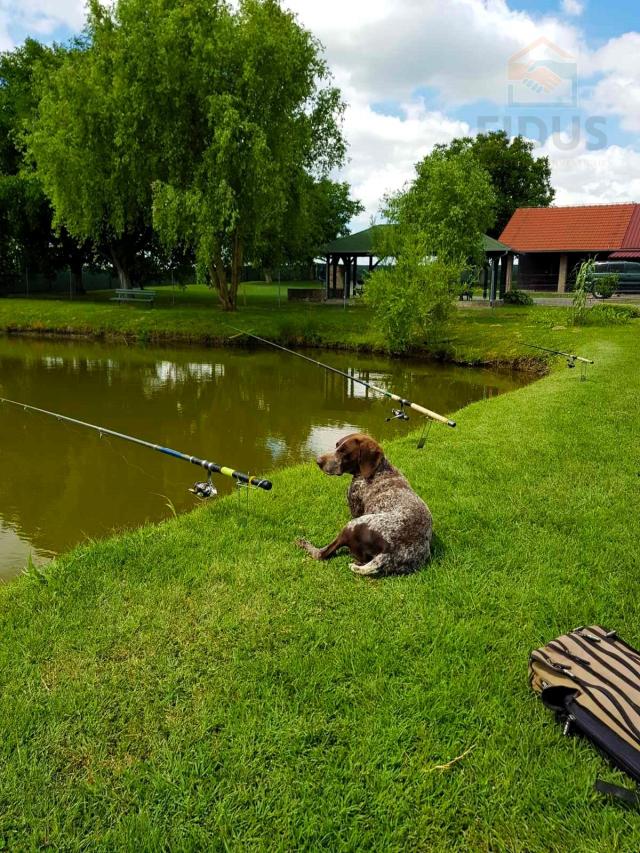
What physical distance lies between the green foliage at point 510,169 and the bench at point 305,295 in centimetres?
2225

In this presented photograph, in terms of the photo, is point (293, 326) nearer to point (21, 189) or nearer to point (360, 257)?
point (360, 257)

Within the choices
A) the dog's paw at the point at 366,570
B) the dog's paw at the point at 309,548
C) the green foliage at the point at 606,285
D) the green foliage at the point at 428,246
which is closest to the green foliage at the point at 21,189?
the green foliage at the point at 428,246

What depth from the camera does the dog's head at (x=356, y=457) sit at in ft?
14.9

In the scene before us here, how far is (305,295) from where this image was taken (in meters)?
34.1

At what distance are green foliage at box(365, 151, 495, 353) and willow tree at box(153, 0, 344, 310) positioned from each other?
486cm

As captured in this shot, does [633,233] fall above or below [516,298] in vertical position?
above

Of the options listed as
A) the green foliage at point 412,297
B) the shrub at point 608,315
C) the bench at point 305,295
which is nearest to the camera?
the green foliage at point 412,297

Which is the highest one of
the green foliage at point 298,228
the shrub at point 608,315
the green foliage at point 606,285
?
the green foliage at point 298,228

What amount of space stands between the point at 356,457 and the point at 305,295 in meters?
30.5

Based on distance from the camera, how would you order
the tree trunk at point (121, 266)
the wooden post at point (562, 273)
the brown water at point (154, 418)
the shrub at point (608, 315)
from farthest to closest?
the wooden post at point (562, 273) < the tree trunk at point (121, 266) < the shrub at point (608, 315) < the brown water at point (154, 418)

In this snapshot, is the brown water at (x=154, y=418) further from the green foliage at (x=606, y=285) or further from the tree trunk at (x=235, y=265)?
the green foliage at (x=606, y=285)

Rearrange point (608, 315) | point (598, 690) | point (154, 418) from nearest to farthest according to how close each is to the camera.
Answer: point (598, 690), point (154, 418), point (608, 315)

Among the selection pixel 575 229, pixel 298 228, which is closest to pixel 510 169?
pixel 575 229

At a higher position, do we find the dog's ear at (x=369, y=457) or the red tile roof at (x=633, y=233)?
the red tile roof at (x=633, y=233)
